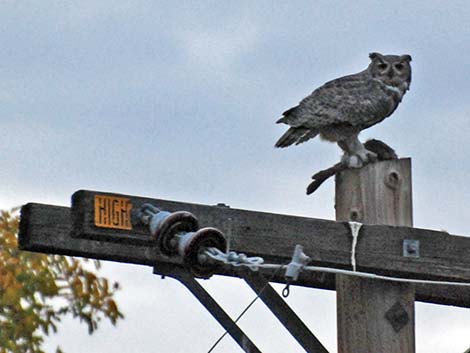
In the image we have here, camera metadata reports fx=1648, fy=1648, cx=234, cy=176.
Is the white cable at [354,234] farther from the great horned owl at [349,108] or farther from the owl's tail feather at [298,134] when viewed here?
the owl's tail feather at [298,134]

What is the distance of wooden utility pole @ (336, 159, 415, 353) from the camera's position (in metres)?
7.42

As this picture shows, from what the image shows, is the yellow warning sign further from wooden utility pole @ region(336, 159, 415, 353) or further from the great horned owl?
the great horned owl

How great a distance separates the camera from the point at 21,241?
23.8 ft

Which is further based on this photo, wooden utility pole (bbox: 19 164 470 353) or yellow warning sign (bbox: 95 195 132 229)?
wooden utility pole (bbox: 19 164 470 353)

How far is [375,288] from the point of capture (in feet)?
24.5

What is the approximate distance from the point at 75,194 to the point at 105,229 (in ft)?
0.65

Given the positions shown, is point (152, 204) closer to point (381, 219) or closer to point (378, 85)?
point (381, 219)

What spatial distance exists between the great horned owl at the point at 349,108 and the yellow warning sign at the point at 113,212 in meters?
1.23

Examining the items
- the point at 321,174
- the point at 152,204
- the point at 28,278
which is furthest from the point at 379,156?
the point at 28,278

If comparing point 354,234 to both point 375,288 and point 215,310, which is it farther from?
point 215,310

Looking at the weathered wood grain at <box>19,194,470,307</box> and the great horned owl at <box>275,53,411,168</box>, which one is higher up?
the great horned owl at <box>275,53,411,168</box>

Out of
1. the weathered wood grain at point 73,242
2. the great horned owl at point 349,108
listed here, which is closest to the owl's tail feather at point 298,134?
the great horned owl at point 349,108

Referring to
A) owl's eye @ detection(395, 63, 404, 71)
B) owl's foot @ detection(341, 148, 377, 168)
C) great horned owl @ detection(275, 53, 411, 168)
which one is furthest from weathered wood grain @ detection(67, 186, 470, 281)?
owl's eye @ detection(395, 63, 404, 71)

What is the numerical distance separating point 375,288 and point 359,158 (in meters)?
0.69
